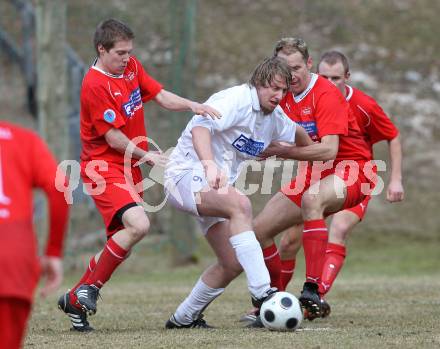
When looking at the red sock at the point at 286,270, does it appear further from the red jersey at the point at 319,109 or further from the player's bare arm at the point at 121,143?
the player's bare arm at the point at 121,143

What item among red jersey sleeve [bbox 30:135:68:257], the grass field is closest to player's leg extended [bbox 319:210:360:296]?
the grass field

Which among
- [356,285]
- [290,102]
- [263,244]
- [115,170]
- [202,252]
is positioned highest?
[290,102]

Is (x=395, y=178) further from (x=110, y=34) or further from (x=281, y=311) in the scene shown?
(x=110, y=34)

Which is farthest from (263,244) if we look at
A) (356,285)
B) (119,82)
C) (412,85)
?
(412,85)

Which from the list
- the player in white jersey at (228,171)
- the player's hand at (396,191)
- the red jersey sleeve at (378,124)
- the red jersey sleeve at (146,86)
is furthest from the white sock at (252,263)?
the red jersey sleeve at (378,124)

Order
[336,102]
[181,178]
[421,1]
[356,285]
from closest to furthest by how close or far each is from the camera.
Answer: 1. [181,178]
2. [336,102]
3. [356,285]
4. [421,1]

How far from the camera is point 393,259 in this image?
1378cm

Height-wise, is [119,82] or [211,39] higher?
[119,82]

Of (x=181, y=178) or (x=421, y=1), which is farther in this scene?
(x=421, y=1)

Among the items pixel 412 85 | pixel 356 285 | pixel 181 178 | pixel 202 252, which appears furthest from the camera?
pixel 412 85

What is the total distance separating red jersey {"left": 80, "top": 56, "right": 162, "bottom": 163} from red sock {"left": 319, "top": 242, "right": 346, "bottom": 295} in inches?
61.8

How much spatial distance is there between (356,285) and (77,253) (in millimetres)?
4417

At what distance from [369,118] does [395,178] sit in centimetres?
51

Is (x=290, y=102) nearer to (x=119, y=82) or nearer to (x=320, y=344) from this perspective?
(x=119, y=82)
